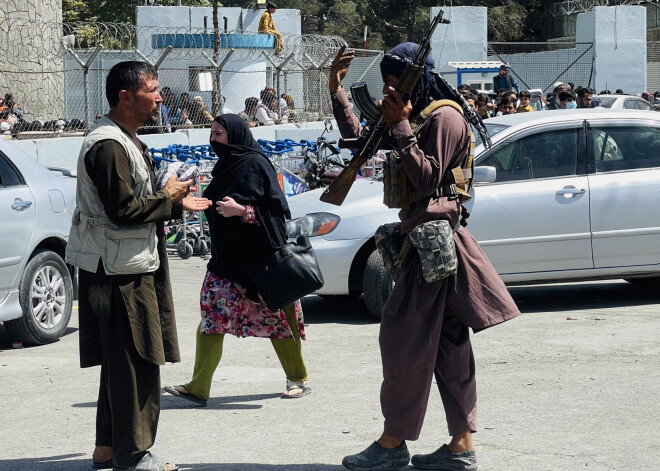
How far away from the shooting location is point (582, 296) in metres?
9.45

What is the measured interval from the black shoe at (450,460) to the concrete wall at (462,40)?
86.4 feet

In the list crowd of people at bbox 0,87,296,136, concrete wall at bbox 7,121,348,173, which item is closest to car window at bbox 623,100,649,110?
concrete wall at bbox 7,121,348,173

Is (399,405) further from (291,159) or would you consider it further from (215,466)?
(291,159)

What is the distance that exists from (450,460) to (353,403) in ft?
4.57

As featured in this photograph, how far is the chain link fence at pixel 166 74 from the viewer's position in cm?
1520

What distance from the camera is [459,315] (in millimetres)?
4535

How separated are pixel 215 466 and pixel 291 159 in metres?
11.1

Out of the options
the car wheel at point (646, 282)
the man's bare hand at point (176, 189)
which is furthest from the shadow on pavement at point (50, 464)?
the car wheel at point (646, 282)

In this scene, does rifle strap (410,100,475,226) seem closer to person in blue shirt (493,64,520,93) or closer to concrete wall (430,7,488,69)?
person in blue shirt (493,64,520,93)

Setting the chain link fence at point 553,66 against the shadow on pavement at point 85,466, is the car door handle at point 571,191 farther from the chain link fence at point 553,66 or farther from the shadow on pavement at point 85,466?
the chain link fence at point 553,66

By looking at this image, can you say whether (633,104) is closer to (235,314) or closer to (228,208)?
(235,314)

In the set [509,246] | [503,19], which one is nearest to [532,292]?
[509,246]

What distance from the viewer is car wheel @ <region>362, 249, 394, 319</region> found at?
8.13m

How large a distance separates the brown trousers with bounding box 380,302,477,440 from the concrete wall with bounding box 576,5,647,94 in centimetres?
2714
